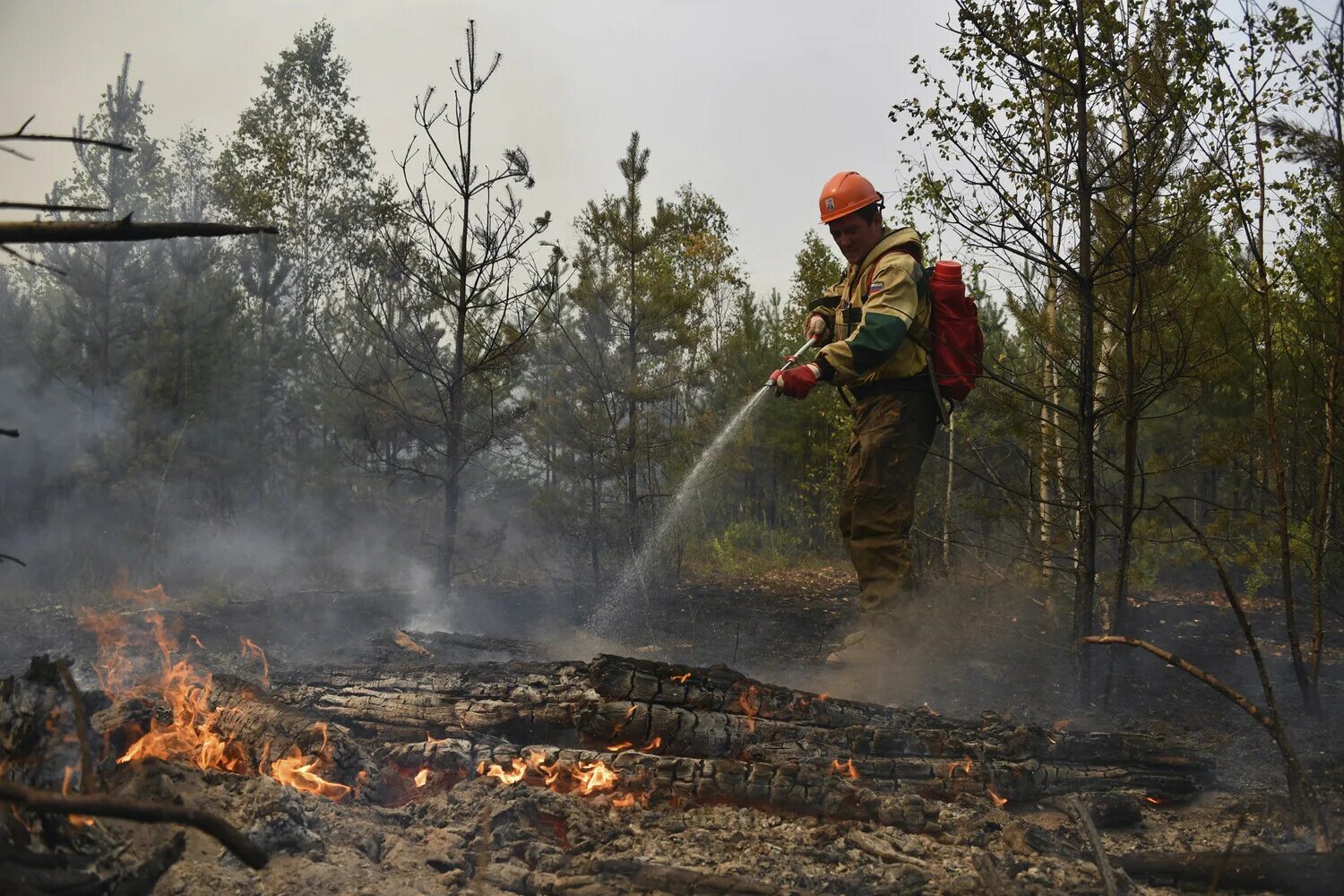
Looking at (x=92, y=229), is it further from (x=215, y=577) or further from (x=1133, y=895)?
(x=215, y=577)

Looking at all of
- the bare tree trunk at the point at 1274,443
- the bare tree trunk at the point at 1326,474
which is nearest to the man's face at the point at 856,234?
the bare tree trunk at the point at 1274,443

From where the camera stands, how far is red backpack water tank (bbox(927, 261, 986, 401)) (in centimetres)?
494

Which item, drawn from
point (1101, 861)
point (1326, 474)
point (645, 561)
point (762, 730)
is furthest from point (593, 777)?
point (645, 561)

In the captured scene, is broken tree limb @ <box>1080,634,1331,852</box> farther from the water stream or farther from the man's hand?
the water stream

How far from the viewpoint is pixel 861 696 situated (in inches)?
217

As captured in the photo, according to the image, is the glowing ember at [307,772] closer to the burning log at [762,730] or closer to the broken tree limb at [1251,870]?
the burning log at [762,730]

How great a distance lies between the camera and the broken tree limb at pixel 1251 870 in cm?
289

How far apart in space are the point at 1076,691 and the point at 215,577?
11594mm

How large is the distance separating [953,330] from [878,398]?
567 mm

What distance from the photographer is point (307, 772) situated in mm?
3766

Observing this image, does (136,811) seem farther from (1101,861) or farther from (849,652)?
(849,652)

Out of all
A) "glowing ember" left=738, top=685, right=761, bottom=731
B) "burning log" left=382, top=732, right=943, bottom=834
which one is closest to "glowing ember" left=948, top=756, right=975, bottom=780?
"burning log" left=382, top=732, right=943, bottom=834

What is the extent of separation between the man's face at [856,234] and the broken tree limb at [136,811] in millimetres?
4228

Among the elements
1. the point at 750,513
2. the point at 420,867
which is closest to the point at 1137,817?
the point at 420,867
